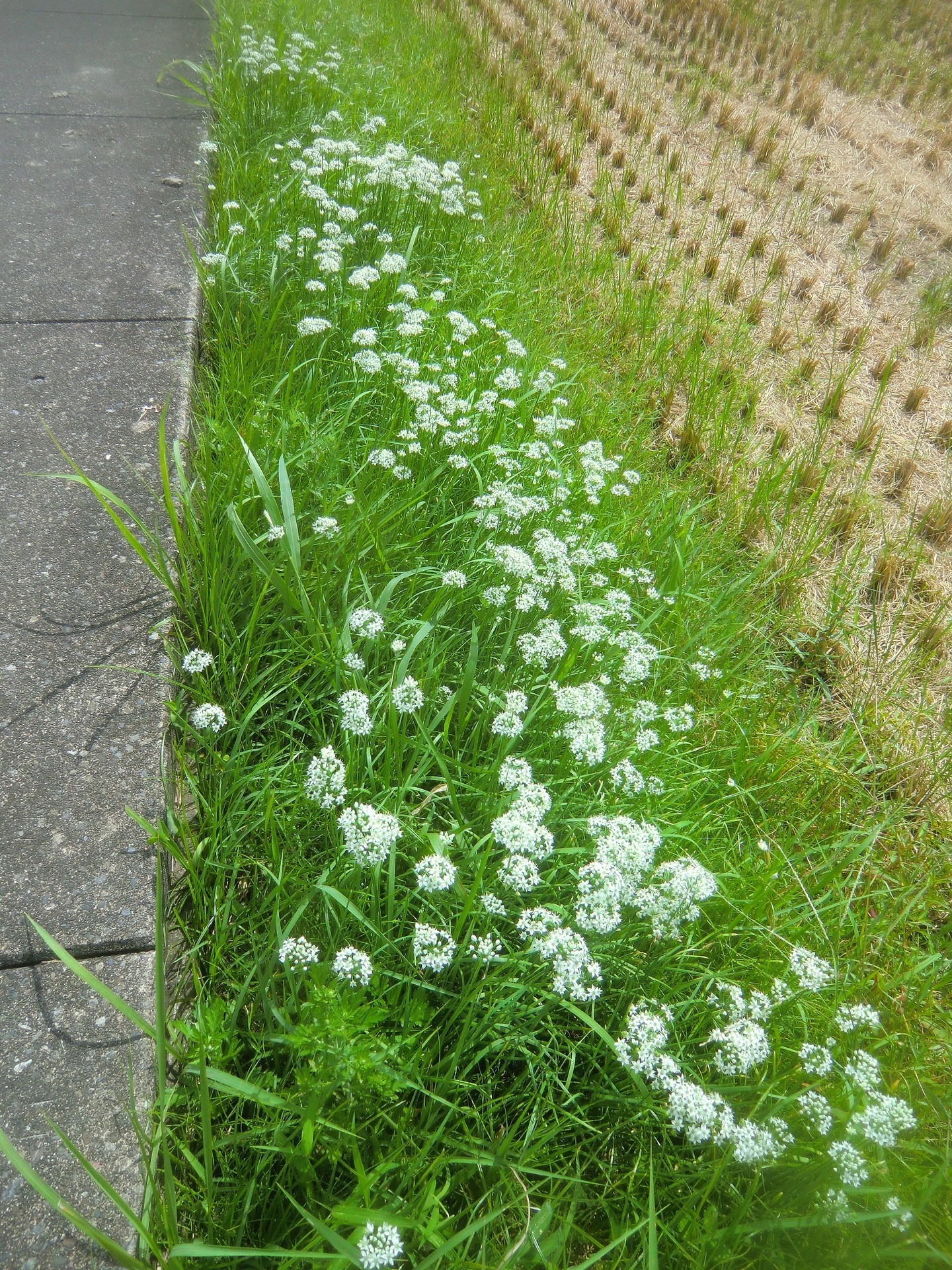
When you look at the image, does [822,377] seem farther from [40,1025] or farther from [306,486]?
[40,1025]

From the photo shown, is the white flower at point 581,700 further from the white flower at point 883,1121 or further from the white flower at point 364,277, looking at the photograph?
the white flower at point 364,277

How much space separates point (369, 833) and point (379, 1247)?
0.63 metres

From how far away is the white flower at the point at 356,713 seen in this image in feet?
5.51

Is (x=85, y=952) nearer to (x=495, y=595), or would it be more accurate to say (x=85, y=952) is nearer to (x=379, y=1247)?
(x=379, y=1247)

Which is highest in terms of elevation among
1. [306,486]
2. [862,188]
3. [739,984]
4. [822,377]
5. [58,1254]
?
[862,188]

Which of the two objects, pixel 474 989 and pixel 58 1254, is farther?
pixel 474 989

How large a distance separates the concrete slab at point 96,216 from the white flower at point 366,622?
1919 mm

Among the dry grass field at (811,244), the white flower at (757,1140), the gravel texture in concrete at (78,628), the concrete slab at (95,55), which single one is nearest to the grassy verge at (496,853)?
the white flower at (757,1140)

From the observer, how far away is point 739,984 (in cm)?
171

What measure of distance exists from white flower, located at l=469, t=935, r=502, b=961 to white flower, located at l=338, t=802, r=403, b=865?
24 cm

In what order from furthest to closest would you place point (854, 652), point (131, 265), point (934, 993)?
point (131, 265), point (854, 652), point (934, 993)

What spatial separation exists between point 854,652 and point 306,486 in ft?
6.76

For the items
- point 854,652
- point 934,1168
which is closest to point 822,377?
point 854,652

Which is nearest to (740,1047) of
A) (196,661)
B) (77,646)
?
(196,661)
